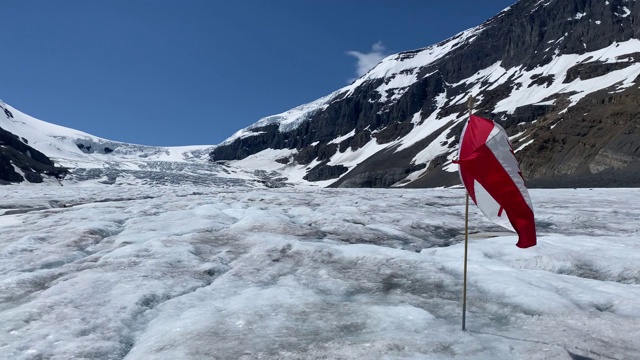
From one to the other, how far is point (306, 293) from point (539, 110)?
10978cm

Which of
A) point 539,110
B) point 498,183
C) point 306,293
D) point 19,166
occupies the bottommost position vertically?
point 306,293

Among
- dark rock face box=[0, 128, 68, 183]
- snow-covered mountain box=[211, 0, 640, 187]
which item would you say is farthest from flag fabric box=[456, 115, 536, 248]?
dark rock face box=[0, 128, 68, 183]

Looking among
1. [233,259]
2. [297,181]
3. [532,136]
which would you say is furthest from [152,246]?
Result: [297,181]

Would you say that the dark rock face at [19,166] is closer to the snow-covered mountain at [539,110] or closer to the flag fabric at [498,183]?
the snow-covered mountain at [539,110]

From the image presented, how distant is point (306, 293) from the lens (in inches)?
359

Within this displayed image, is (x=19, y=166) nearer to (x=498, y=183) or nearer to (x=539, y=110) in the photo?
(x=539, y=110)

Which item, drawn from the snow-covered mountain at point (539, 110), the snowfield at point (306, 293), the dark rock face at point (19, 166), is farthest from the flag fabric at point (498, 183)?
the dark rock face at point (19, 166)

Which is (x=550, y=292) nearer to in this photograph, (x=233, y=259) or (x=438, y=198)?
(x=233, y=259)

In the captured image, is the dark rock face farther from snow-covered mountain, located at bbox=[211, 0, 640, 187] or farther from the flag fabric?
the flag fabric

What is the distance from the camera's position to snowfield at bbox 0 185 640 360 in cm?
677

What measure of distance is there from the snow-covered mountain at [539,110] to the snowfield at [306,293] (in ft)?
126

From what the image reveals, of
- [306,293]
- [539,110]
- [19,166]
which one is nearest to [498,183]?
[306,293]

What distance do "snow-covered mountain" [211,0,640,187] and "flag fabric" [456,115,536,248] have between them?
145 feet

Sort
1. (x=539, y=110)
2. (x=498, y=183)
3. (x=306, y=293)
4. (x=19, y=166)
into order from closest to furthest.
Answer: (x=498, y=183), (x=306, y=293), (x=19, y=166), (x=539, y=110)
